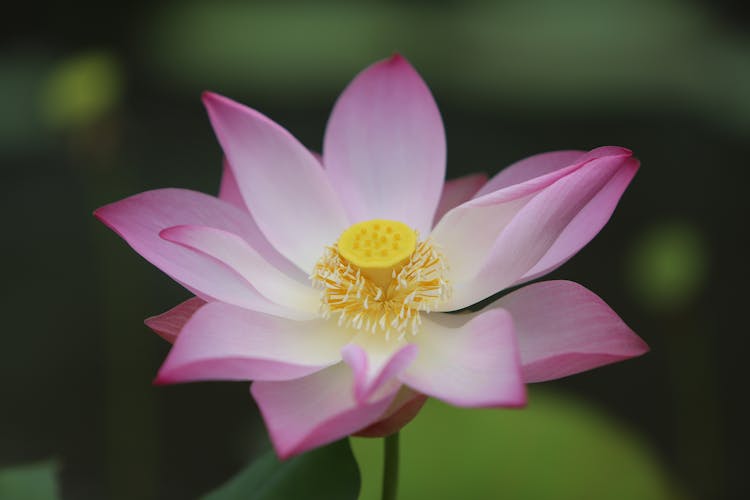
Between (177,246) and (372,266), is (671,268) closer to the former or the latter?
(372,266)

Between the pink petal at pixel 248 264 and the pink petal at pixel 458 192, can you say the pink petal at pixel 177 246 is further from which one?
the pink petal at pixel 458 192

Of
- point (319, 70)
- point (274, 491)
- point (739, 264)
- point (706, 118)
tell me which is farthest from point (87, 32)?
point (274, 491)

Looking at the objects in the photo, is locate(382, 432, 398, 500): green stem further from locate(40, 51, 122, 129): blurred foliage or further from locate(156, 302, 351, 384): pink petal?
locate(40, 51, 122, 129): blurred foliage

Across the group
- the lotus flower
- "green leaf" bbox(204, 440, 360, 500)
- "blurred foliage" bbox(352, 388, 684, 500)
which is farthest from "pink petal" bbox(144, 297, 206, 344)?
"blurred foliage" bbox(352, 388, 684, 500)

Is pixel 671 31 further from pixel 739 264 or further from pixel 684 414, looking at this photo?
pixel 684 414

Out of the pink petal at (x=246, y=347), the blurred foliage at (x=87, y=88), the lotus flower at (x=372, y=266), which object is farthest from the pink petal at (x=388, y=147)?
the blurred foliage at (x=87, y=88)

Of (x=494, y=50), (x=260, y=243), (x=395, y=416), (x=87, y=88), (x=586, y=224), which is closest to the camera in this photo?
(x=395, y=416)

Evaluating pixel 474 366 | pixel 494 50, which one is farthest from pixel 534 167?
pixel 494 50

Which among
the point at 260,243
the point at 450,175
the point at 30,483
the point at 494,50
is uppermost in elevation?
the point at 260,243
